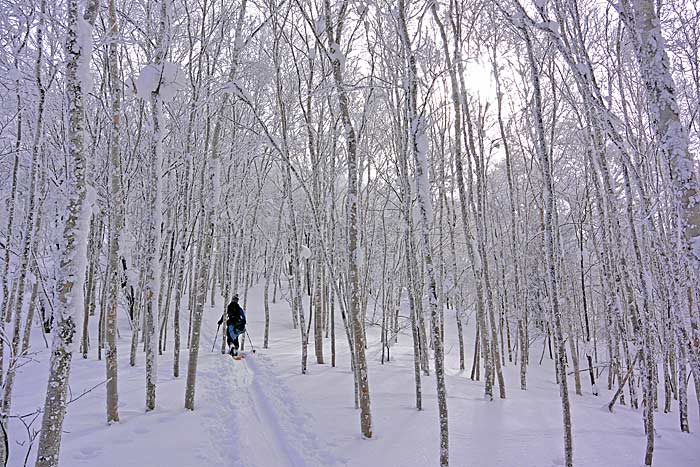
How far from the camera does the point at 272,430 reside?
18.9 feet

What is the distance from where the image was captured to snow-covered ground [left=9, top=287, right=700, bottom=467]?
4.73 m

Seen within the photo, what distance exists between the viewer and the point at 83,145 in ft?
10.7

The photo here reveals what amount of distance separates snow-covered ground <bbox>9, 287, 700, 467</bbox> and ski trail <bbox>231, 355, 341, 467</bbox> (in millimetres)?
16

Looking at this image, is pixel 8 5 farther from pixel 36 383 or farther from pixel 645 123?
pixel 645 123

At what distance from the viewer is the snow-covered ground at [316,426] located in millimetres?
4727

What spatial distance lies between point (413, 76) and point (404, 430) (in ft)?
14.8

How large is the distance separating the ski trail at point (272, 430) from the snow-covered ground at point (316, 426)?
16 millimetres

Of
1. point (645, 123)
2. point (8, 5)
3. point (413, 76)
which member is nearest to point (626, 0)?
point (413, 76)

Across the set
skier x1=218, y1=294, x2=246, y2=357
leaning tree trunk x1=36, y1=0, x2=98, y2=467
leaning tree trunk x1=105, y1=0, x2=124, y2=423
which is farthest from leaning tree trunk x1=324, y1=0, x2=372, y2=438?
skier x1=218, y1=294, x2=246, y2=357

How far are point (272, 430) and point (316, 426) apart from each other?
613 mm

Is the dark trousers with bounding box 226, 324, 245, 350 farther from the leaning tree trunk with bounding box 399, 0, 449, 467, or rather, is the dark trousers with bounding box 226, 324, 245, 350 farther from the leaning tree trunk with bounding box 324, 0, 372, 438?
the leaning tree trunk with bounding box 399, 0, 449, 467

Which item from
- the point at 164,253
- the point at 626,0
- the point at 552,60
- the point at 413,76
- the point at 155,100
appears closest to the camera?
the point at 626,0

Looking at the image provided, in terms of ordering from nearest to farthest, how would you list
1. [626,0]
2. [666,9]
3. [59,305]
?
1. [59,305]
2. [626,0]
3. [666,9]

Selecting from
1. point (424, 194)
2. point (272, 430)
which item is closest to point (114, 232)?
point (272, 430)
